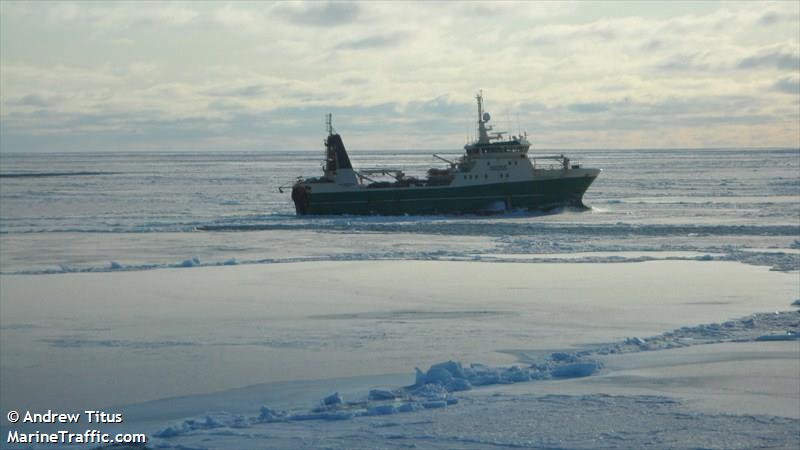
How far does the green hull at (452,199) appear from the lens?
157ft

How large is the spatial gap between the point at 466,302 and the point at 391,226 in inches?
910

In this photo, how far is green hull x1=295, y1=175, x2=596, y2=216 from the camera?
47.8m

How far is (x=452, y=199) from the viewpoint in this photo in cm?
4809

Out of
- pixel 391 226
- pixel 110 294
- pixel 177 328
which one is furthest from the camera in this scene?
pixel 391 226

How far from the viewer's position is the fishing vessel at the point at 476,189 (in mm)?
47875

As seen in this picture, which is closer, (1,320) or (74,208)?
(1,320)

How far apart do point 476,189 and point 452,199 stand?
122 cm

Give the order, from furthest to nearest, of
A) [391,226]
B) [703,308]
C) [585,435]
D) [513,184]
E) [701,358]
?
[513,184] < [391,226] < [703,308] < [701,358] < [585,435]

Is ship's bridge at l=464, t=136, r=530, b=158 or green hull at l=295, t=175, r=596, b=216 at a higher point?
ship's bridge at l=464, t=136, r=530, b=158

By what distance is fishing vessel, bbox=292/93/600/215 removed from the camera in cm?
4788

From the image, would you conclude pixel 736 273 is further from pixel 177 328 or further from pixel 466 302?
pixel 177 328

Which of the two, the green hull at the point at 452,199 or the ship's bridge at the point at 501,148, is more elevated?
the ship's bridge at the point at 501,148

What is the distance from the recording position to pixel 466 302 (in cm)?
1759

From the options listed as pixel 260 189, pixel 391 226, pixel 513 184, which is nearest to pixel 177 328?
pixel 391 226
